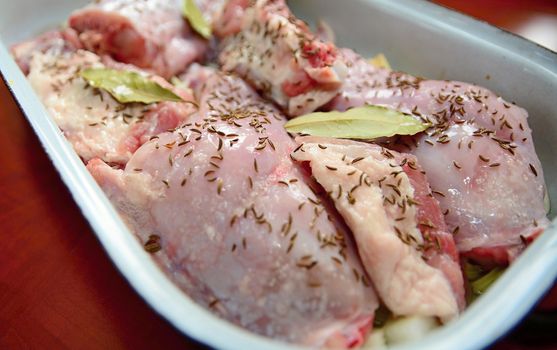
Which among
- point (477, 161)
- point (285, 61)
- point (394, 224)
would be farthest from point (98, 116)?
point (477, 161)

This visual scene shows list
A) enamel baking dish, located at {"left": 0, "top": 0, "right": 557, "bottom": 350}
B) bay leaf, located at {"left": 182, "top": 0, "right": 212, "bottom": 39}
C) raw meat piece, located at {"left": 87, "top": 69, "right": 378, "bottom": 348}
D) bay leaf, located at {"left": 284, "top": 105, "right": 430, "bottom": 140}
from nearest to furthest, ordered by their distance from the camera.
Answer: enamel baking dish, located at {"left": 0, "top": 0, "right": 557, "bottom": 350}
raw meat piece, located at {"left": 87, "top": 69, "right": 378, "bottom": 348}
bay leaf, located at {"left": 284, "top": 105, "right": 430, "bottom": 140}
bay leaf, located at {"left": 182, "top": 0, "right": 212, "bottom": 39}

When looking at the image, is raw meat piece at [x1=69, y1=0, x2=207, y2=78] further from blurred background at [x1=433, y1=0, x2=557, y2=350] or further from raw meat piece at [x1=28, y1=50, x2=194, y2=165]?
blurred background at [x1=433, y1=0, x2=557, y2=350]

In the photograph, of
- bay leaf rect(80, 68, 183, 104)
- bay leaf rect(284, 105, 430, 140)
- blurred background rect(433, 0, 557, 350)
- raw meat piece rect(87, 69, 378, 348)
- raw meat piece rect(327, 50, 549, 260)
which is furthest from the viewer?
blurred background rect(433, 0, 557, 350)

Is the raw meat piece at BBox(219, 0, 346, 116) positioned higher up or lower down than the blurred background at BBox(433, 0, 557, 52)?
lower down

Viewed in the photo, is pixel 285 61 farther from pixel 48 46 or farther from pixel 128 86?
pixel 48 46

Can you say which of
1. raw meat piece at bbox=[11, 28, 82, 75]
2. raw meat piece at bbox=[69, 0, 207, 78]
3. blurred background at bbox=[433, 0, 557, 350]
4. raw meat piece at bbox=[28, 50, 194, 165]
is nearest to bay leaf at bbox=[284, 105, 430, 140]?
raw meat piece at bbox=[28, 50, 194, 165]

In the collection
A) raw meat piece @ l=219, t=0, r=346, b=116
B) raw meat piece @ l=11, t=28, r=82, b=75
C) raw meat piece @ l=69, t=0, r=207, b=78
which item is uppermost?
raw meat piece @ l=219, t=0, r=346, b=116
